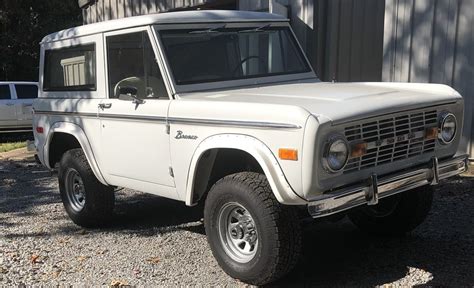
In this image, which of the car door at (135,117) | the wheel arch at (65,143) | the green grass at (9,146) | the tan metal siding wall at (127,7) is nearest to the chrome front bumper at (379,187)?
the car door at (135,117)

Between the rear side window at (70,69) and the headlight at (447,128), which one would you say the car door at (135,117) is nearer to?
the rear side window at (70,69)

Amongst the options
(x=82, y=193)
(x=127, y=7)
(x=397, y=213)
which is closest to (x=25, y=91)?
(x=127, y=7)

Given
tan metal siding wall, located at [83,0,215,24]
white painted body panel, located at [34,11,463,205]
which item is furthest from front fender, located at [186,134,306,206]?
tan metal siding wall, located at [83,0,215,24]

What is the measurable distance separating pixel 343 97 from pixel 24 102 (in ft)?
41.7

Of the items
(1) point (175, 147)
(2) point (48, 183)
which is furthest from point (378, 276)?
(2) point (48, 183)

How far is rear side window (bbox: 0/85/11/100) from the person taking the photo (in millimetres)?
14706

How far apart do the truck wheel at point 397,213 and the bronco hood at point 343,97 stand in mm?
914

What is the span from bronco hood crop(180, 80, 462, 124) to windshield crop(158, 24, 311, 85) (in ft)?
0.77

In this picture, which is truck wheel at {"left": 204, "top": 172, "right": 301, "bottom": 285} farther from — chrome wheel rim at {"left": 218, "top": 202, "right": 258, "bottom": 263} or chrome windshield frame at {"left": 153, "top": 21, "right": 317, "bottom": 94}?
chrome windshield frame at {"left": 153, "top": 21, "right": 317, "bottom": 94}

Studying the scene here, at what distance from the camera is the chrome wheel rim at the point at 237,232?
12.9ft

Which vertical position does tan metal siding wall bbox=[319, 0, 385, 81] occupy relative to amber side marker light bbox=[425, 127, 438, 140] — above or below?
above

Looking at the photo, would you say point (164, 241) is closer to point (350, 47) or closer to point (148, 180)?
point (148, 180)

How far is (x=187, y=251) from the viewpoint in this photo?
16.1 feet

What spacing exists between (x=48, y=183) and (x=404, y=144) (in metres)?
6.21
